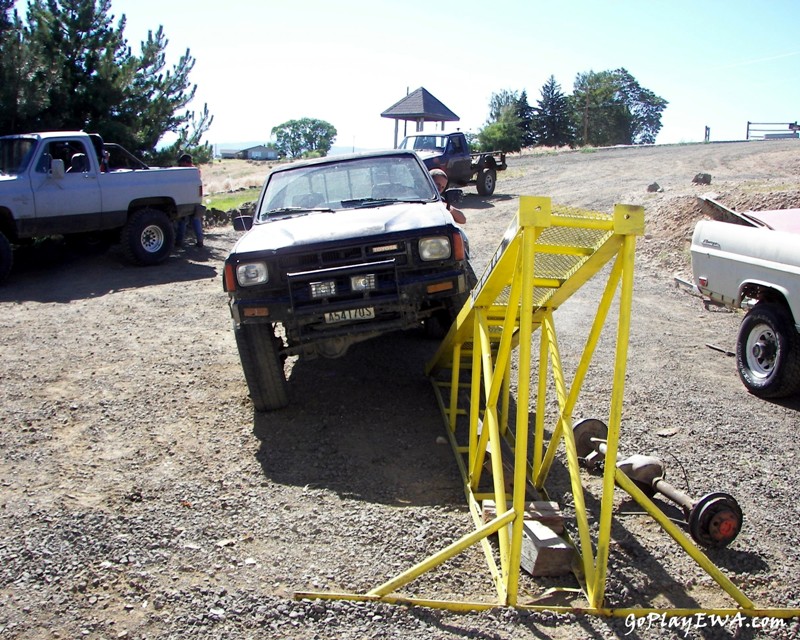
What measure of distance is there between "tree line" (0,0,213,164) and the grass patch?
13.8 feet

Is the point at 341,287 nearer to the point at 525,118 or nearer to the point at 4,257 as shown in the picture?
the point at 4,257

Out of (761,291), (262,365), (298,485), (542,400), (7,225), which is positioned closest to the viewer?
(542,400)

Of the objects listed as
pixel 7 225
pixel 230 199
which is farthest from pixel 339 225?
pixel 230 199

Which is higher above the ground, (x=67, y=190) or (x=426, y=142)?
(x=426, y=142)

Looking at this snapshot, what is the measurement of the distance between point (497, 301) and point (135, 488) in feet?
7.89

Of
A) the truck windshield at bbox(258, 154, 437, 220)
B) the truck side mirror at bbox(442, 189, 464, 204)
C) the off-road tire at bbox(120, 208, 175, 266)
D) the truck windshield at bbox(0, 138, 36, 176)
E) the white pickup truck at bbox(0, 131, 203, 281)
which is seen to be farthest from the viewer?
the off-road tire at bbox(120, 208, 175, 266)

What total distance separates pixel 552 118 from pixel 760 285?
199ft

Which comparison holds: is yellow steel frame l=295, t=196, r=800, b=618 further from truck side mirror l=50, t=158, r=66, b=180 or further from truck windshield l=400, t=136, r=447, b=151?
truck windshield l=400, t=136, r=447, b=151

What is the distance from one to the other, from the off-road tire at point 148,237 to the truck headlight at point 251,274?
8.06m

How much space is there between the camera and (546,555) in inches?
133

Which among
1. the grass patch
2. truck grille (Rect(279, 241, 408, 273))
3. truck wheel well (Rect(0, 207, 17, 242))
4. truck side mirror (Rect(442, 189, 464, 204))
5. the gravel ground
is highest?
truck side mirror (Rect(442, 189, 464, 204))

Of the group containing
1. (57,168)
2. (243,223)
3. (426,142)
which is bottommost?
(243,223)

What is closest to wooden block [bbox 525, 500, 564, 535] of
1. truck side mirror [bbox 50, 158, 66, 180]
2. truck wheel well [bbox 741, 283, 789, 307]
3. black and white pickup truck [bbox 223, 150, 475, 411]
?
black and white pickup truck [bbox 223, 150, 475, 411]

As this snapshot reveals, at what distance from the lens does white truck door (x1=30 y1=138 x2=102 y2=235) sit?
11.2 meters
